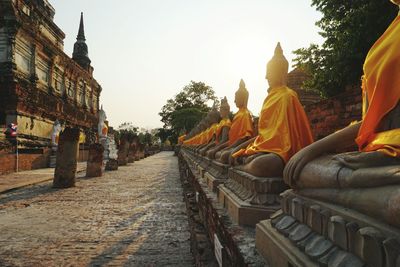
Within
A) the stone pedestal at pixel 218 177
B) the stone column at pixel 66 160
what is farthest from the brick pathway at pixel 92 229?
the stone column at pixel 66 160

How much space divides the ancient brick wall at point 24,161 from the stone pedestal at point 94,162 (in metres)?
2.77

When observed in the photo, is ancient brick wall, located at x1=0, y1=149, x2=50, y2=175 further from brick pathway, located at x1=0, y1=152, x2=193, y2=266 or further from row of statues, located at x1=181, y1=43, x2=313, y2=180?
row of statues, located at x1=181, y1=43, x2=313, y2=180

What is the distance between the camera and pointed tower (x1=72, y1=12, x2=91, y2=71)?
35500 mm

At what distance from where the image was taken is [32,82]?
63.3ft

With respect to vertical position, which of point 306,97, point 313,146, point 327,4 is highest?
point 327,4

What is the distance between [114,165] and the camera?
54.6ft

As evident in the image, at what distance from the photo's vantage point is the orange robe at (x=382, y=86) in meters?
1.72

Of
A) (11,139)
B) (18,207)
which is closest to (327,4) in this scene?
(18,207)

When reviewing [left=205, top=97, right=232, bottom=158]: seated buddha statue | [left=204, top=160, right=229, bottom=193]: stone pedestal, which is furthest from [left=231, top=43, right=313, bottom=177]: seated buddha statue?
[left=205, top=97, right=232, bottom=158]: seated buddha statue

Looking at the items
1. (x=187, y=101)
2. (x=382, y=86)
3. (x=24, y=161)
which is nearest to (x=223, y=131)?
(x=382, y=86)

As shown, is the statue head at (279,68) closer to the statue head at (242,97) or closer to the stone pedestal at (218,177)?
the stone pedestal at (218,177)

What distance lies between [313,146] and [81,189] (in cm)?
846

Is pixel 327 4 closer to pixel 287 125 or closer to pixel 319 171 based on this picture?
pixel 287 125

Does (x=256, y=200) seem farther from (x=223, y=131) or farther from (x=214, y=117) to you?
(x=214, y=117)
